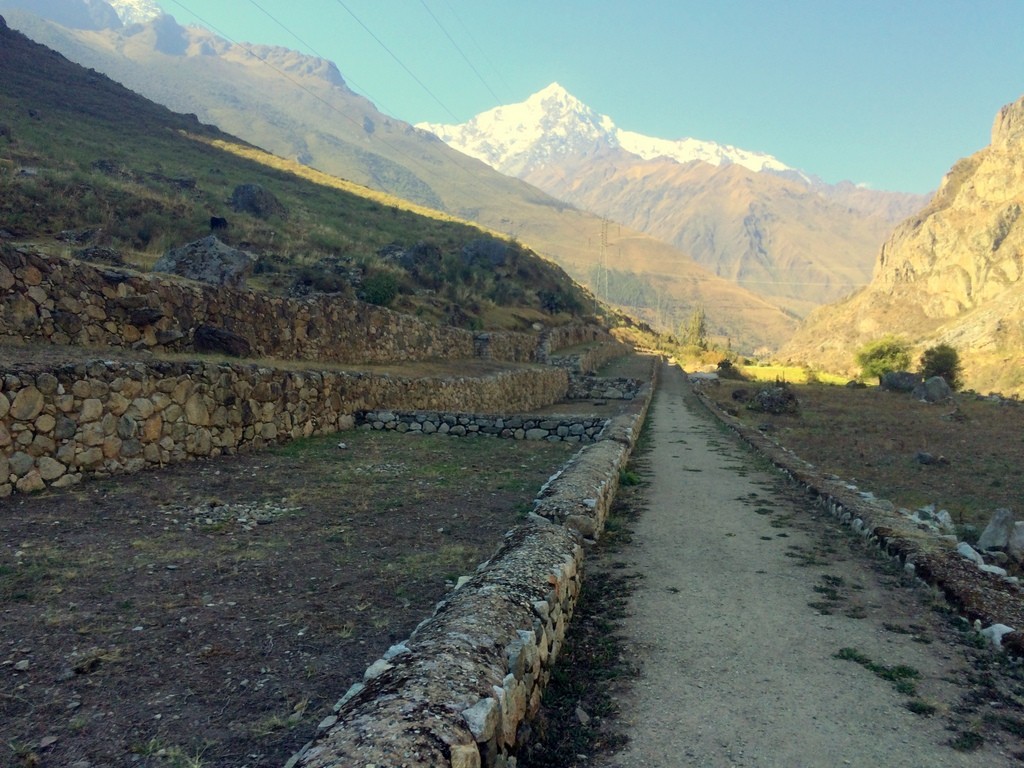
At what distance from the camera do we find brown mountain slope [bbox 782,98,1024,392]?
112812mm

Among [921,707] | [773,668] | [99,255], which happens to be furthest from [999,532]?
[99,255]

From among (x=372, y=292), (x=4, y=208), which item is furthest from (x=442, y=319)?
(x=4, y=208)

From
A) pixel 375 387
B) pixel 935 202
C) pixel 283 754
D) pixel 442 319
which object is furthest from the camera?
pixel 935 202

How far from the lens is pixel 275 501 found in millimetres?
7840

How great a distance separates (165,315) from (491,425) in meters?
7.30

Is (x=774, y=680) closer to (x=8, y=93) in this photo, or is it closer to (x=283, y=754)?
(x=283, y=754)

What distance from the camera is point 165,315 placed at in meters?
11.2

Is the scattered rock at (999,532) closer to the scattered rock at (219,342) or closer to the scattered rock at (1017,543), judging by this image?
the scattered rock at (1017,543)

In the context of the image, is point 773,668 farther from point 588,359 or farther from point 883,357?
point 883,357

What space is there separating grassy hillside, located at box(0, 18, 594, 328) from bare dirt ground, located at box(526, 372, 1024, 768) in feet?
50.0

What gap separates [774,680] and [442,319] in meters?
25.0

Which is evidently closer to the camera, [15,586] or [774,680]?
[774,680]

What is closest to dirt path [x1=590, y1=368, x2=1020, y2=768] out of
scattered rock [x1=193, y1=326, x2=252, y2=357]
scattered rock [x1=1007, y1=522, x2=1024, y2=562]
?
scattered rock [x1=1007, y1=522, x2=1024, y2=562]

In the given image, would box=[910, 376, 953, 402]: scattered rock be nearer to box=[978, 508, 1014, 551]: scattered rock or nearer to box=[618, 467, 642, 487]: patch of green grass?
box=[618, 467, 642, 487]: patch of green grass
